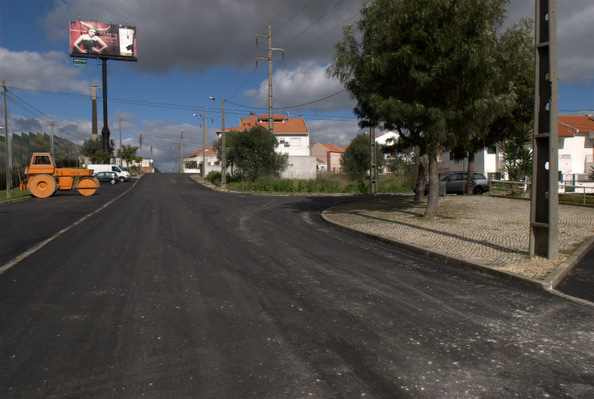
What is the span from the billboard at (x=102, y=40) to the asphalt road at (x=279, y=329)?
65154 millimetres

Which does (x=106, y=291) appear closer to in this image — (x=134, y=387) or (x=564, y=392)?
(x=134, y=387)

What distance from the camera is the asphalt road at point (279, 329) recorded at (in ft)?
10.9

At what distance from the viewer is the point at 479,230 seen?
10.8 metres

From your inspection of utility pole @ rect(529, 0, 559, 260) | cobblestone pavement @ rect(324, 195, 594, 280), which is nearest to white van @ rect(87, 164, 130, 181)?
cobblestone pavement @ rect(324, 195, 594, 280)

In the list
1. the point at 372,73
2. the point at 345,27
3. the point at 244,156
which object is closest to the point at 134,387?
A: the point at 372,73

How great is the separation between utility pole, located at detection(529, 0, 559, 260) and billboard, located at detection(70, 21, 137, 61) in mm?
68574

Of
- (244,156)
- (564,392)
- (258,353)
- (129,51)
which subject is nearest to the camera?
(564,392)

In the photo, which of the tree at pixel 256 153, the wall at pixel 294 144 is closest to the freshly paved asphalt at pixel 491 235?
the tree at pixel 256 153

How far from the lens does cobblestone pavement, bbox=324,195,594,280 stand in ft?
24.6

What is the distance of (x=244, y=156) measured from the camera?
3809 cm

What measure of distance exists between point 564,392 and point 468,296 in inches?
98.5

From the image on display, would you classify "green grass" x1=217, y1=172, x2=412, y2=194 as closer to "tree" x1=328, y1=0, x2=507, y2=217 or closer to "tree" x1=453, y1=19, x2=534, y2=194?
"tree" x1=453, y1=19, x2=534, y2=194

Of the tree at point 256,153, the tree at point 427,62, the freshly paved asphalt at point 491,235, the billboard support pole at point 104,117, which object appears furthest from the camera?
the billboard support pole at point 104,117

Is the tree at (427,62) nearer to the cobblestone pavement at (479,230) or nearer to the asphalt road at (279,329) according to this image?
the cobblestone pavement at (479,230)
